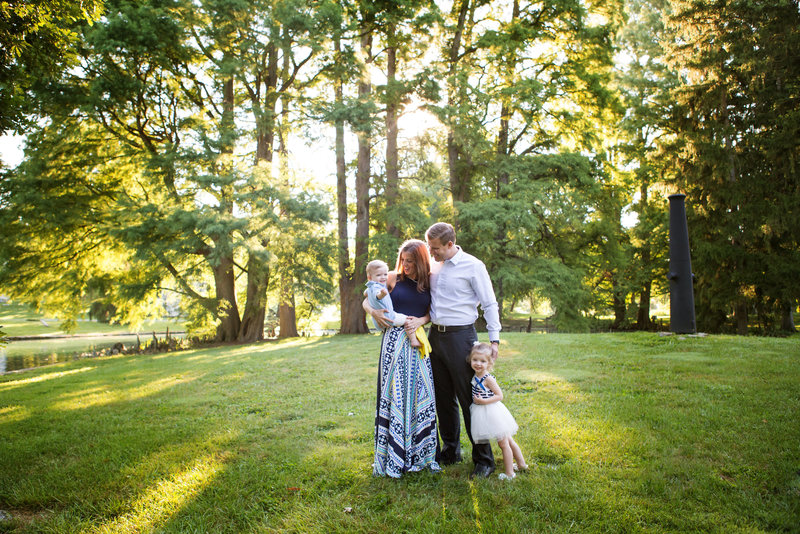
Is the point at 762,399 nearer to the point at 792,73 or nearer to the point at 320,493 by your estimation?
the point at 320,493

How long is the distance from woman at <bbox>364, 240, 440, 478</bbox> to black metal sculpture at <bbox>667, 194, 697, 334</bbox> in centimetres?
778

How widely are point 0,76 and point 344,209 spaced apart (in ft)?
46.9

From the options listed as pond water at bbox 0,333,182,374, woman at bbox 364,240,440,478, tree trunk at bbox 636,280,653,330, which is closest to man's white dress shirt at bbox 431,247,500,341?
woman at bbox 364,240,440,478

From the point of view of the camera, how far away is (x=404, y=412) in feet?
11.6

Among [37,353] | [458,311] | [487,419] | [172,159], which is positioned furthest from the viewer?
[37,353]

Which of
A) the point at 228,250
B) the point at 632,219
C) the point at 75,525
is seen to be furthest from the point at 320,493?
the point at 632,219

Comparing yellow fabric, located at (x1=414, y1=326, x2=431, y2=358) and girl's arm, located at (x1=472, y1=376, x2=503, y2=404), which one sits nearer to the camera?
girl's arm, located at (x1=472, y1=376, x2=503, y2=404)

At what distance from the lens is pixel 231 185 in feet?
46.3

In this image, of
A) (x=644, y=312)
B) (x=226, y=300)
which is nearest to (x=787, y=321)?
(x=644, y=312)

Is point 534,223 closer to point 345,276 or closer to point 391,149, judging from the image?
point 391,149

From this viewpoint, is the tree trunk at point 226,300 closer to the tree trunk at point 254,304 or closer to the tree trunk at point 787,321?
the tree trunk at point 254,304

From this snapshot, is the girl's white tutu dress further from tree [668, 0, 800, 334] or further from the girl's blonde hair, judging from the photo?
tree [668, 0, 800, 334]

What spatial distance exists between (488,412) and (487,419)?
2.0 inches

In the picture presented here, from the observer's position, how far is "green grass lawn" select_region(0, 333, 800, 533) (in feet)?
9.52
